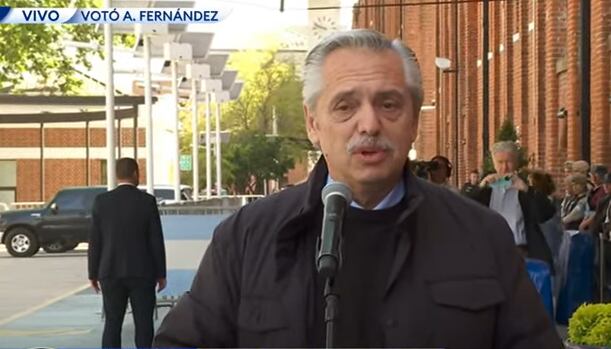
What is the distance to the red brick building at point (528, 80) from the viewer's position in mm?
24172

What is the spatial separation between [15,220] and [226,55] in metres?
9.76

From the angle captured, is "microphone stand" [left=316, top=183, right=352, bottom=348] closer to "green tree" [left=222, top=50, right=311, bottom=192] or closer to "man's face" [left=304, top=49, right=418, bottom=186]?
"man's face" [left=304, top=49, right=418, bottom=186]

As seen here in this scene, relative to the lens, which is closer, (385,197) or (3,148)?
(385,197)

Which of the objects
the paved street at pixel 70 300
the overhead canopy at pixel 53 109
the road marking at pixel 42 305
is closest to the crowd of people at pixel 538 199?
the paved street at pixel 70 300

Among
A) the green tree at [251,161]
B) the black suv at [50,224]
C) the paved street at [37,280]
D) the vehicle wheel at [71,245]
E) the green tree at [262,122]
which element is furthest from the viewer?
the green tree at [262,122]

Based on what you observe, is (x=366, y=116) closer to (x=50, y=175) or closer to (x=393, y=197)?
(x=393, y=197)

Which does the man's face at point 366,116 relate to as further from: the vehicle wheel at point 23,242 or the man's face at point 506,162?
the vehicle wheel at point 23,242

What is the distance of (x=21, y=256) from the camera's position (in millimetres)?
36062

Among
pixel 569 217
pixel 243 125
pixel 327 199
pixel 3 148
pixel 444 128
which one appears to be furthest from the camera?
pixel 243 125

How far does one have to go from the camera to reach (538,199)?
13266mm

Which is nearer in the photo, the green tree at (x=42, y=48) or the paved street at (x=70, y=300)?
the paved street at (x=70, y=300)

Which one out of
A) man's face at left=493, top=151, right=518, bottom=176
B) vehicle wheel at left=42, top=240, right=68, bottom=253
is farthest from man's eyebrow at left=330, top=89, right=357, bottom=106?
vehicle wheel at left=42, top=240, right=68, bottom=253

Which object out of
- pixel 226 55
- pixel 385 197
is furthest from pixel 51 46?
pixel 385 197

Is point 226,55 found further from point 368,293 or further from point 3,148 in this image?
point 368,293
